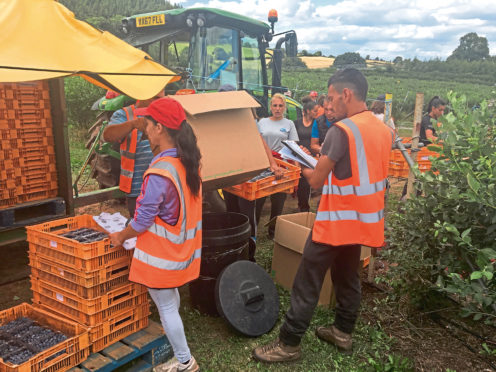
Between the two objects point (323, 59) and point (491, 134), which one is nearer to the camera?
point (491, 134)

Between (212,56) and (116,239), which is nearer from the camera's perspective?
(116,239)

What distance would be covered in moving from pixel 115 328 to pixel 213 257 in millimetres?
1014

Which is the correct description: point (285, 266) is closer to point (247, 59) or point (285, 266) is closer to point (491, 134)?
point (491, 134)

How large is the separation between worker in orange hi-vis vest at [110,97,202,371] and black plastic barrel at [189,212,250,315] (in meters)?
0.88

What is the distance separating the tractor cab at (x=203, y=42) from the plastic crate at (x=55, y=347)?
469cm

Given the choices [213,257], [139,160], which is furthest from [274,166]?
[139,160]

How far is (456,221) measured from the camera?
3133 mm

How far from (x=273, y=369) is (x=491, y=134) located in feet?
7.99

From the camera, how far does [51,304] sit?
3.05 m

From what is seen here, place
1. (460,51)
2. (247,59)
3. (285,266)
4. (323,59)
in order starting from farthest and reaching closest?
(460,51) → (323,59) → (247,59) → (285,266)

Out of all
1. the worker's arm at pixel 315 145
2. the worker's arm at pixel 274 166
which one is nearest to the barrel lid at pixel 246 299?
the worker's arm at pixel 274 166

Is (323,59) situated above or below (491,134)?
above

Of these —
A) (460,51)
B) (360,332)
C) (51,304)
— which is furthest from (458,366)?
(460,51)

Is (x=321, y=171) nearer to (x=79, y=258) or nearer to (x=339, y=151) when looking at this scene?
(x=339, y=151)
